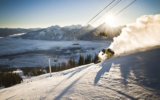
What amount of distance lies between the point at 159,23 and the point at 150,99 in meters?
19.7

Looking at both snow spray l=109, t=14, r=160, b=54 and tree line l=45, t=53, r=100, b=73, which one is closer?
snow spray l=109, t=14, r=160, b=54

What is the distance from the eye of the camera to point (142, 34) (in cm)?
1819

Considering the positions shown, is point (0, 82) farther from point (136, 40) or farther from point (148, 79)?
point (136, 40)

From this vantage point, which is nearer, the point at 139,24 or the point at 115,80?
the point at 115,80

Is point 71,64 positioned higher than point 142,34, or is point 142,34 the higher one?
point 142,34

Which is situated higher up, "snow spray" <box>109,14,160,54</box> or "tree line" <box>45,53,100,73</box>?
"snow spray" <box>109,14,160,54</box>

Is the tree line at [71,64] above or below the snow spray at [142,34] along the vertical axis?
below

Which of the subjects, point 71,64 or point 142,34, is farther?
point 71,64

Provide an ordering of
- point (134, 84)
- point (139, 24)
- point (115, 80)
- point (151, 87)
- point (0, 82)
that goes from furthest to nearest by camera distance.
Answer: point (0, 82), point (139, 24), point (115, 80), point (134, 84), point (151, 87)

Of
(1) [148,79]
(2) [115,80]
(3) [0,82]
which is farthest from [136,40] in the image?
(3) [0,82]

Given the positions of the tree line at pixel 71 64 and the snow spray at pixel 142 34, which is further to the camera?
the tree line at pixel 71 64

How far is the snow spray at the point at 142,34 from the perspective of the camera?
49.9 feet

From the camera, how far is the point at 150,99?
4418 mm

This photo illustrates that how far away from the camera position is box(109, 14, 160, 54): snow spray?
49.9ft
